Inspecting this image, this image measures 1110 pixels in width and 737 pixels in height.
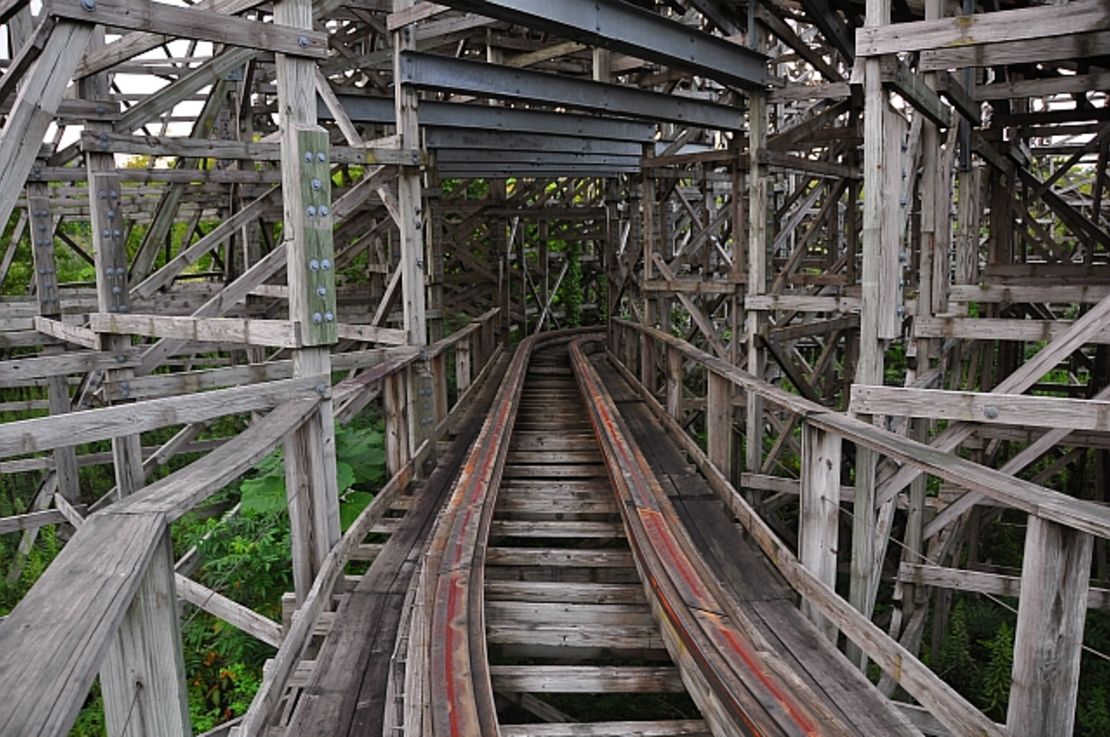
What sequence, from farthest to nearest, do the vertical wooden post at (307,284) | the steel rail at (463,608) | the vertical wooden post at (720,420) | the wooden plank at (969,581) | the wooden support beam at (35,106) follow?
the vertical wooden post at (720,420)
the wooden plank at (969,581)
the vertical wooden post at (307,284)
the wooden support beam at (35,106)
the steel rail at (463,608)

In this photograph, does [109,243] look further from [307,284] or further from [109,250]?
[307,284]

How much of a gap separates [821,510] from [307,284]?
2.80 metres

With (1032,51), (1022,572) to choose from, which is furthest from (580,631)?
(1032,51)

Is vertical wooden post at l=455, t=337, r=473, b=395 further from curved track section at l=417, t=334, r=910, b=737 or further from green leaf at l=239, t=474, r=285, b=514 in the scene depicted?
curved track section at l=417, t=334, r=910, b=737

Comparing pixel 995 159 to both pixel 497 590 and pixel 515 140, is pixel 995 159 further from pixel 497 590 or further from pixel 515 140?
pixel 497 590

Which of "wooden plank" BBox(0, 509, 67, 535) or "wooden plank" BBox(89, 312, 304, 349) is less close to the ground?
"wooden plank" BBox(89, 312, 304, 349)

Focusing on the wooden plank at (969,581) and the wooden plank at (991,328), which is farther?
the wooden plank at (991,328)

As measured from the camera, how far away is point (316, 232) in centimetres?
427

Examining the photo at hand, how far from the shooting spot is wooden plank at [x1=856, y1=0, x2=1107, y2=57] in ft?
14.0

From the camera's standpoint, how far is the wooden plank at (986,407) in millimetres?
4062

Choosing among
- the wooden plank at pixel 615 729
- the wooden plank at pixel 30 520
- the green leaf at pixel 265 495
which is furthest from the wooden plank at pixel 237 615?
the wooden plank at pixel 30 520

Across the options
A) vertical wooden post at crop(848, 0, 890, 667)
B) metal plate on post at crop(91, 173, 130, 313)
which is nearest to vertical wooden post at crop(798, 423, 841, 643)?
vertical wooden post at crop(848, 0, 890, 667)

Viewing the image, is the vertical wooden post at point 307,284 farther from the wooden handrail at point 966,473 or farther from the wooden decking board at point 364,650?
the wooden handrail at point 966,473

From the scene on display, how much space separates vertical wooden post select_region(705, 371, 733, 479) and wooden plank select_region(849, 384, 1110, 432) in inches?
66.0
